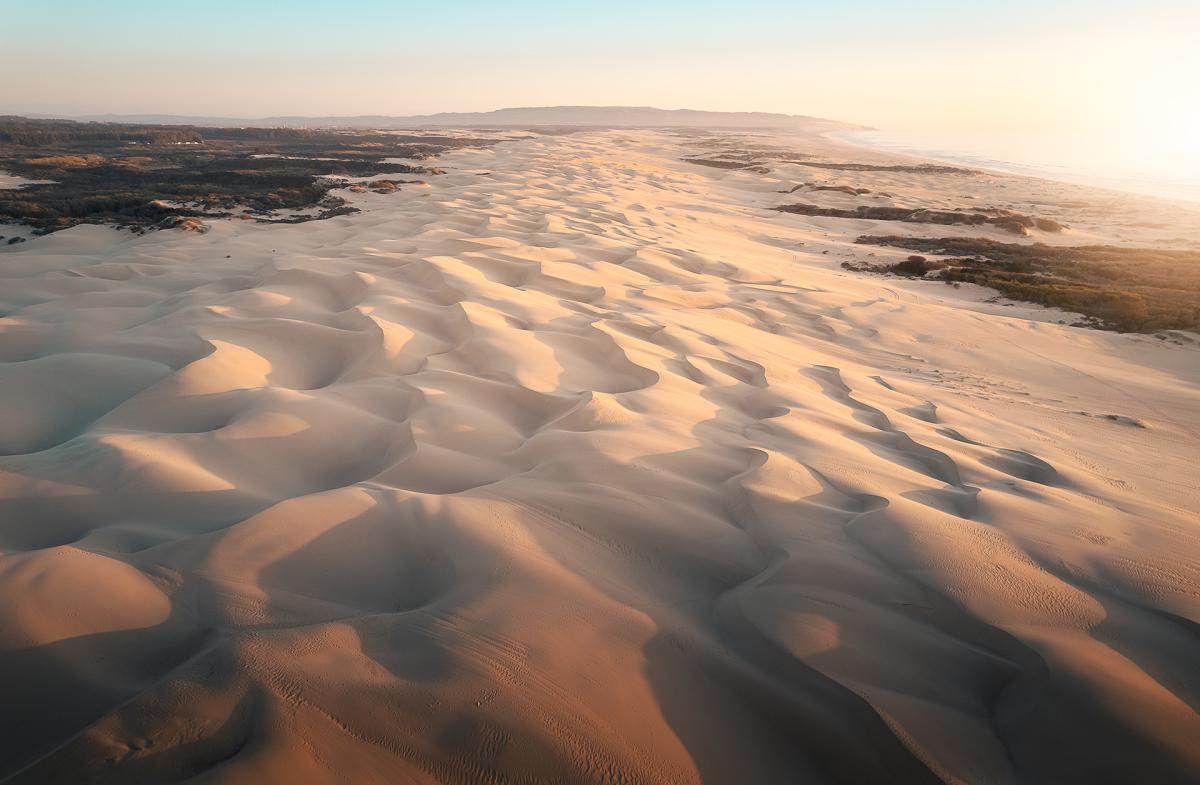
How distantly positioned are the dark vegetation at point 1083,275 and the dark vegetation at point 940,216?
2689 millimetres

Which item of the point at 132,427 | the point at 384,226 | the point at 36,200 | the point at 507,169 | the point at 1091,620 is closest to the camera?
the point at 1091,620

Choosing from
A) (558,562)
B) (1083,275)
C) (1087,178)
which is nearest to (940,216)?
(1083,275)

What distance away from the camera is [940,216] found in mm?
14398

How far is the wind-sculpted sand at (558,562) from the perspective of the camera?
1.29m

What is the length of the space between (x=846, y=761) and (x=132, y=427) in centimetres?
297

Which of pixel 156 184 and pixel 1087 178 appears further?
pixel 1087 178

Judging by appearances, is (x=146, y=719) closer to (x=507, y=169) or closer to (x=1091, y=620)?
(x=1091, y=620)

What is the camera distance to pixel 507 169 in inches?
765

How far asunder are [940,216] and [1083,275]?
621 centimetres

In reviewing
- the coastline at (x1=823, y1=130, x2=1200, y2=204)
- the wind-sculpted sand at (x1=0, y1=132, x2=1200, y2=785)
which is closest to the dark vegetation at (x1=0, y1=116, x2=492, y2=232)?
the wind-sculpted sand at (x1=0, y1=132, x2=1200, y2=785)

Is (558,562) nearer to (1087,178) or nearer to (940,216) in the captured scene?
(940,216)

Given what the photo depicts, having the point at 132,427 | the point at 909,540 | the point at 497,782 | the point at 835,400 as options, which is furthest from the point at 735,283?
the point at 497,782

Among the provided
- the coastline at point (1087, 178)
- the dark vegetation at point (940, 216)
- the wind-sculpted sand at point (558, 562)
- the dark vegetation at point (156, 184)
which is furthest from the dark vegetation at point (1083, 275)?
the coastline at point (1087, 178)

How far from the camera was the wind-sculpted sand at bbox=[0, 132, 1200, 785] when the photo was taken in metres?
1.29
